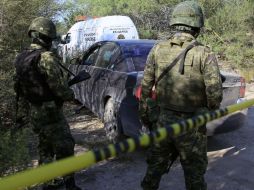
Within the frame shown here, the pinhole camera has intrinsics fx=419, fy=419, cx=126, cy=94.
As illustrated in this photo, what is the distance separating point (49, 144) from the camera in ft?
14.1

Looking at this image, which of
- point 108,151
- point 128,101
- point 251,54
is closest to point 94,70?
point 128,101

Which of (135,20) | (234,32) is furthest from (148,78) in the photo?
(135,20)

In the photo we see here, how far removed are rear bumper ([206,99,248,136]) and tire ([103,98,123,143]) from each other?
1224 millimetres

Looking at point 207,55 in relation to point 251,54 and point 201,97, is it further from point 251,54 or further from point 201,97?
point 251,54

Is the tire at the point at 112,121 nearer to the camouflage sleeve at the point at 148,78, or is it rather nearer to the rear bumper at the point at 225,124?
the rear bumper at the point at 225,124

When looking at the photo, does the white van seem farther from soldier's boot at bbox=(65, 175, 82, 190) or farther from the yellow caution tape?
the yellow caution tape

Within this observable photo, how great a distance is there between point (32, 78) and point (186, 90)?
1.51 m

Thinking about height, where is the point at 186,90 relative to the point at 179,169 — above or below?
above

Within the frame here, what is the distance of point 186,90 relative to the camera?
338 centimetres

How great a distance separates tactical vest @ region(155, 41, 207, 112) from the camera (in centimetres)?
332

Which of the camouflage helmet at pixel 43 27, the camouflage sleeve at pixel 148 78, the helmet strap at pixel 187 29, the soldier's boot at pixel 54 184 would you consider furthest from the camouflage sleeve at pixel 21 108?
the helmet strap at pixel 187 29

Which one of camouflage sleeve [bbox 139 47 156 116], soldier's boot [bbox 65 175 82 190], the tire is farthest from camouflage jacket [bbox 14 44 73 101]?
the tire

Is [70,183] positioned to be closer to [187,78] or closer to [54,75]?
[54,75]

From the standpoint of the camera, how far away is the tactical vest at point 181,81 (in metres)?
3.32
